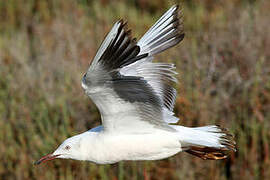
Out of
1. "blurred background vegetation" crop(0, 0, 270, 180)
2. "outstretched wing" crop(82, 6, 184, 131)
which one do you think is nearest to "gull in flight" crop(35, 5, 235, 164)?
"outstretched wing" crop(82, 6, 184, 131)

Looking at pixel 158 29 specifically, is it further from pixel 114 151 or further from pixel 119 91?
pixel 114 151

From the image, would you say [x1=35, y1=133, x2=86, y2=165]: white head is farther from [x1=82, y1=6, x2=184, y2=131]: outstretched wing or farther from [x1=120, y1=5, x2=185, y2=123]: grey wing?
[x1=120, y1=5, x2=185, y2=123]: grey wing

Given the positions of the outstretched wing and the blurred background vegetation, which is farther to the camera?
the blurred background vegetation

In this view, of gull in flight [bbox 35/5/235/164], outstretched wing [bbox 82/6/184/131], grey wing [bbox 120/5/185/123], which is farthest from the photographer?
grey wing [bbox 120/5/185/123]

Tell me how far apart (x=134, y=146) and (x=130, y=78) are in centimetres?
55

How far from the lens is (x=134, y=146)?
3240 mm

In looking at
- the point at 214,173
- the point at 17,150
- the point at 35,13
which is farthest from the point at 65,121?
the point at 35,13

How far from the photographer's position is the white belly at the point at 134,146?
3229 millimetres

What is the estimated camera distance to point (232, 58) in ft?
16.9

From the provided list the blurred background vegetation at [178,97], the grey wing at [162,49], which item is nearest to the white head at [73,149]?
the grey wing at [162,49]

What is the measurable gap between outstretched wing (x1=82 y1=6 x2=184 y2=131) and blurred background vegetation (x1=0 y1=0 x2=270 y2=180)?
1090 millimetres

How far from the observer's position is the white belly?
3229 millimetres

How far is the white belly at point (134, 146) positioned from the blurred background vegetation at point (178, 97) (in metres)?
1.10

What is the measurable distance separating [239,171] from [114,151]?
1.65 m
